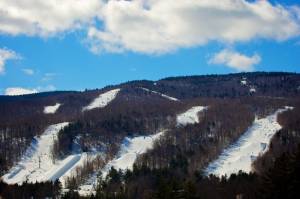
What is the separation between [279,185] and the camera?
134ft

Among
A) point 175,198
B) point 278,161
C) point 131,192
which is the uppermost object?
point 278,161

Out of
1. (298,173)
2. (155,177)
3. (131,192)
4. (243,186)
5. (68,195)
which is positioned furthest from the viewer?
(155,177)

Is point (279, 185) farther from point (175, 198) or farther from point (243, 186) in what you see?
point (243, 186)

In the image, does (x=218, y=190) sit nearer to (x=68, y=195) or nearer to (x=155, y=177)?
(x=68, y=195)

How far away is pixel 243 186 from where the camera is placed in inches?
5002

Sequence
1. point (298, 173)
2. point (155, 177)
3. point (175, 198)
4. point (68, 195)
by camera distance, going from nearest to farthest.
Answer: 1. point (298, 173)
2. point (175, 198)
3. point (68, 195)
4. point (155, 177)

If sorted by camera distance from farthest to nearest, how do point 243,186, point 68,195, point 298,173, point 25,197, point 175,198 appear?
point 25,197
point 68,195
point 243,186
point 175,198
point 298,173

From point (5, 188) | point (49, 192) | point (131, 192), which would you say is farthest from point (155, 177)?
point (5, 188)

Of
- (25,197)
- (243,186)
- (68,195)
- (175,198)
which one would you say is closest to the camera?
(175,198)

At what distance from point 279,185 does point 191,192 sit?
7865 millimetres

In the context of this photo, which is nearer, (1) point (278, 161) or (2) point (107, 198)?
(1) point (278, 161)

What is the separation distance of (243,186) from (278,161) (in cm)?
8835

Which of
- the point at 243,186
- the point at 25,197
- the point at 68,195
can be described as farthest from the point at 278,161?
the point at 25,197

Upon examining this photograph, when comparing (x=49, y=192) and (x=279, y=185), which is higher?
(x=279, y=185)
